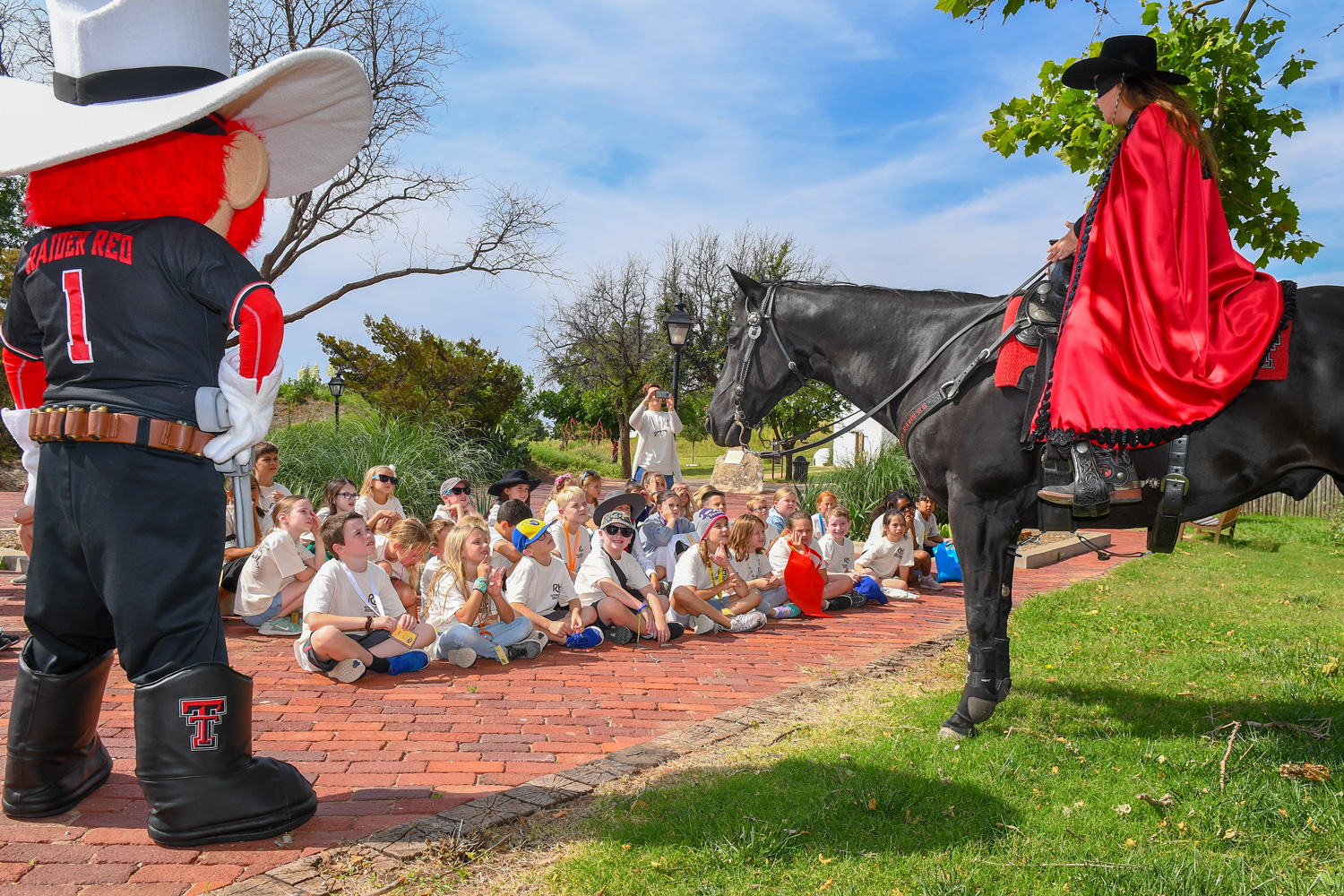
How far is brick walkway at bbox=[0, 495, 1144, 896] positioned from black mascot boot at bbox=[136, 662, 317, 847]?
0.11 meters

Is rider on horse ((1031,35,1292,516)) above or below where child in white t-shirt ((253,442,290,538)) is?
above

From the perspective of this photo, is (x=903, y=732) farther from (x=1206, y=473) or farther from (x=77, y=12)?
(x=77, y=12)

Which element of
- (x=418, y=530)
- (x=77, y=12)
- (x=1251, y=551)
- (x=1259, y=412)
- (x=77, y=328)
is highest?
(x=77, y=12)

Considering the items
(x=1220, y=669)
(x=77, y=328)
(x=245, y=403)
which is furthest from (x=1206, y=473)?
(x=77, y=328)

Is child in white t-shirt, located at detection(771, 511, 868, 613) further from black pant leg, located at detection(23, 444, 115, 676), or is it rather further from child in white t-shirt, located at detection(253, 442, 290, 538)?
black pant leg, located at detection(23, 444, 115, 676)

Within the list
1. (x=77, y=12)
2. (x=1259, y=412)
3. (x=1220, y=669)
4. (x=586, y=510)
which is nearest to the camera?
(x=77, y=12)

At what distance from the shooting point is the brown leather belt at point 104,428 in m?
2.98

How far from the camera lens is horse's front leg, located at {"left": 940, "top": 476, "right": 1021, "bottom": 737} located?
13.7ft

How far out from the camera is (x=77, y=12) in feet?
9.85

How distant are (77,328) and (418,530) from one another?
397 cm

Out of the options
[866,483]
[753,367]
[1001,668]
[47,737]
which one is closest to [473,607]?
[753,367]

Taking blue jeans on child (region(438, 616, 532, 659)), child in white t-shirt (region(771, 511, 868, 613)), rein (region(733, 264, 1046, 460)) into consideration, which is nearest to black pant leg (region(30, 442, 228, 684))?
rein (region(733, 264, 1046, 460))

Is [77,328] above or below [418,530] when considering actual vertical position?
above

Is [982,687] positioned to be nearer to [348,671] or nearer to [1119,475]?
[1119,475]
